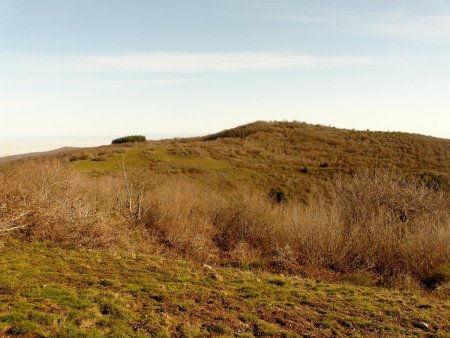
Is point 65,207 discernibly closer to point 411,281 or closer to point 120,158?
point 411,281

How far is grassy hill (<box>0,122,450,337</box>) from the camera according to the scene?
729cm

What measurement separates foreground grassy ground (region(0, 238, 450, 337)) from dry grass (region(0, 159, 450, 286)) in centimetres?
268

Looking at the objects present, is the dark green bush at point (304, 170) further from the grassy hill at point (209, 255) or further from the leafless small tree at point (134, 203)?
the leafless small tree at point (134, 203)

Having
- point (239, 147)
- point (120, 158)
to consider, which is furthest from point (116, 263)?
point (239, 147)

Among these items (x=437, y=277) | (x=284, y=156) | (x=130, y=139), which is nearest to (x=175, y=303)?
(x=437, y=277)

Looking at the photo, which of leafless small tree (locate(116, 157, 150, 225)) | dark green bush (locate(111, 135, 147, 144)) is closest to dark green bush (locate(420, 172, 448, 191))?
leafless small tree (locate(116, 157, 150, 225))

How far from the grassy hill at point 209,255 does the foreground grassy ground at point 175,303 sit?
35mm

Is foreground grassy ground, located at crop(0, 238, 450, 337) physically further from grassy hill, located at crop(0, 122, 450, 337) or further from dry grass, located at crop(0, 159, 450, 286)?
dry grass, located at crop(0, 159, 450, 286)

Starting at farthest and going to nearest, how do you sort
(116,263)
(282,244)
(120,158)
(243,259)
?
(120,158) → (282,244) → (243,259) → (116,263)

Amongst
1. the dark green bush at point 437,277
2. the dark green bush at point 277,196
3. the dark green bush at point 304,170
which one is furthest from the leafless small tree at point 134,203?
the dark green bush at point 304,170

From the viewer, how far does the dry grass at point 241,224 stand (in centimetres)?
1420

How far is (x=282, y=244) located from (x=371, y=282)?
5.53 meters

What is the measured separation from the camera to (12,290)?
7566 millimetres

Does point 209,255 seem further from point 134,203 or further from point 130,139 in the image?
point 130,139
